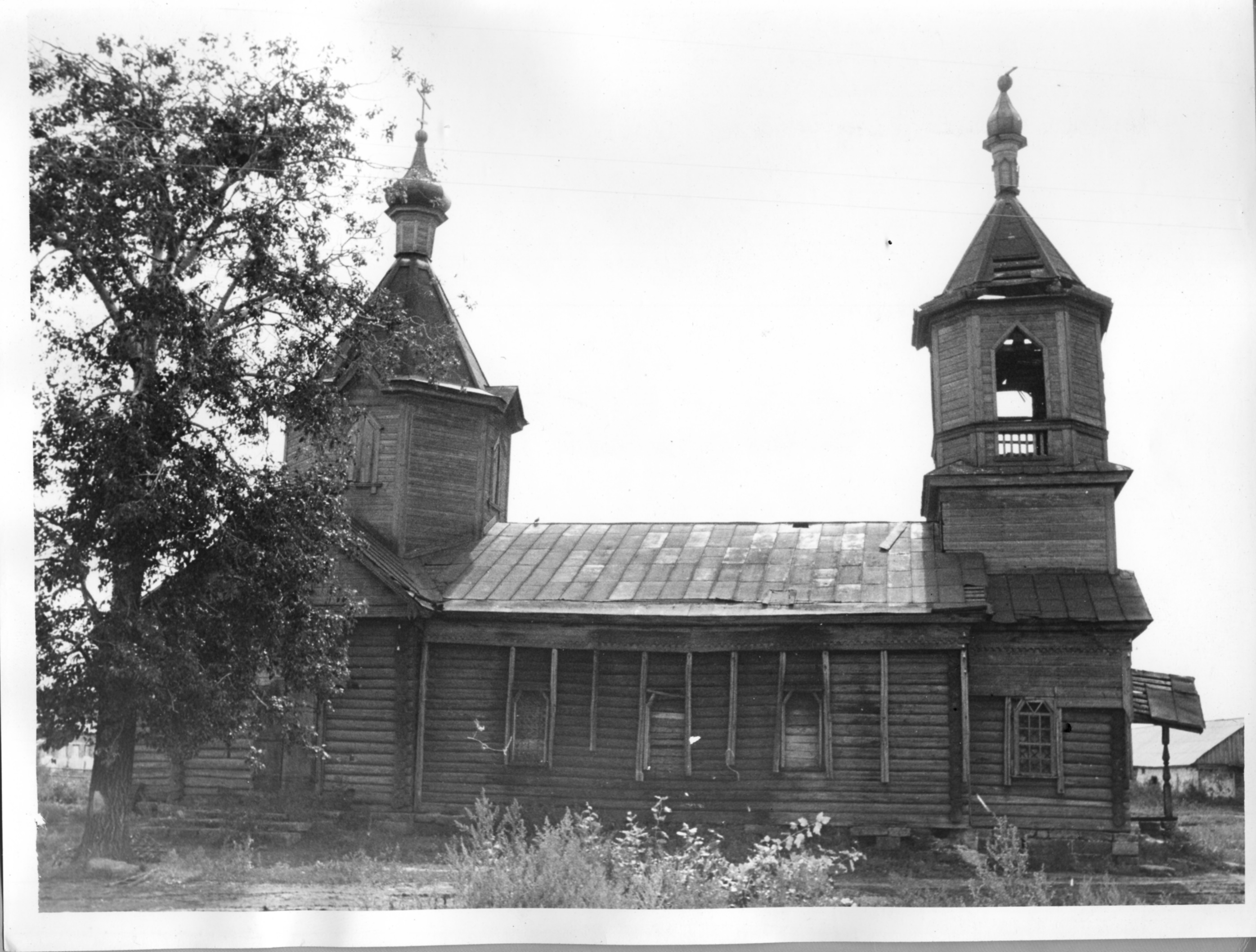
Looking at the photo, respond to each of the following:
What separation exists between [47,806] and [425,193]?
34.1 ft

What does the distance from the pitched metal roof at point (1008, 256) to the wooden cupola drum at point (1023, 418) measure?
0.02 m

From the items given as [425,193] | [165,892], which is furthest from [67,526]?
[425,193]

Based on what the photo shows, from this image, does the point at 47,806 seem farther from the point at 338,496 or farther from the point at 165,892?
the point at 338,496

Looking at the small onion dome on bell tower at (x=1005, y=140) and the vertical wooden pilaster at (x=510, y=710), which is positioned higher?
the small onion dome on bell tower at (x=1005, y=140)

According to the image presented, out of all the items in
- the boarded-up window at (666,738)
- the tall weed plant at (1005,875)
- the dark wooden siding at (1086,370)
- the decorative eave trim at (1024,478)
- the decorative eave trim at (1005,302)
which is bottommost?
the tall weed plant at (1005,875)

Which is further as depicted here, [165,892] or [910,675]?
[910,675]

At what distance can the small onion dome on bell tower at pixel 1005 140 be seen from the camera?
43.7 ft

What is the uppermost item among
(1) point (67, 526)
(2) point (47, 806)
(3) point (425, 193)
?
(3) point (425, 193)

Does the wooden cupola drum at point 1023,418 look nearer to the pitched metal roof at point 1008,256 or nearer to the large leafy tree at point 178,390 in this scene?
the pitched metal roof at point 1008,256

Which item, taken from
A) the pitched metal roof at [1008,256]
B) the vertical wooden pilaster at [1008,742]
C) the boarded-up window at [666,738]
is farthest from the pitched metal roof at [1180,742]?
the pitched metal roof at [1008,256]

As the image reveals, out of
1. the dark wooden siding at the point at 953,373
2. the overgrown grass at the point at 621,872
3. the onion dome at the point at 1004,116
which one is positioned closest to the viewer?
the overgrown grass at the point at 621,872

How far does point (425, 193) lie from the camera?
712 inches

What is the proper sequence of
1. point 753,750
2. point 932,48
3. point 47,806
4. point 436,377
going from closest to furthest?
point 47,806 < point 932,48 < point 753,750 < point 436,377

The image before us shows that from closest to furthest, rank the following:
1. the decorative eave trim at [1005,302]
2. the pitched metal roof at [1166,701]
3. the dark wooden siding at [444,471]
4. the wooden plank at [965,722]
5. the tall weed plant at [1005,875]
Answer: the tall weed plant at [1005,875], the pitched metal roof at [1166,701], the wooden plank at [965,722], the decorative eave trim at [1005,302], the dark wooden siding at [444,471]
